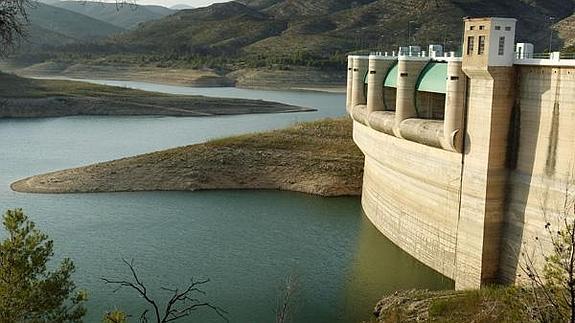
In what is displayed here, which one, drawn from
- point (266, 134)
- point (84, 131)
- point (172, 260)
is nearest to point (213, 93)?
point (84, 131)

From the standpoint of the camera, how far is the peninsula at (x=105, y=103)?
65125 mm

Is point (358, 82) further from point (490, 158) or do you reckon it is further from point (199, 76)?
point (199, 76)

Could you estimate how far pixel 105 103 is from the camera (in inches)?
2685

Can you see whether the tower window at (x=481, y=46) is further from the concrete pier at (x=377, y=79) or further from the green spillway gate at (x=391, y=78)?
the concrete pier at (x=377, y=79)

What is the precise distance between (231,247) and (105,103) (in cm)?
4843

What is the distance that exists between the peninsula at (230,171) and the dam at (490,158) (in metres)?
12.8

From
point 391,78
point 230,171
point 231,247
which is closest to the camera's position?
point 231,247

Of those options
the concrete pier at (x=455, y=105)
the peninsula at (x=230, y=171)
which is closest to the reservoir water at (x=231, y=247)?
the peninsula at (x=230, y=171)

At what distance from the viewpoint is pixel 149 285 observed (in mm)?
19516

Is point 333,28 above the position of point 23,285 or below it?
above

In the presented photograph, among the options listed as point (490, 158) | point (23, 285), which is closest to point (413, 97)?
point (490, 158)

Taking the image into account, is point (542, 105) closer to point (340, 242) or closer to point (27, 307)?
point (340, 242)

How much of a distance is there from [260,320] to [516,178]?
7.65 m

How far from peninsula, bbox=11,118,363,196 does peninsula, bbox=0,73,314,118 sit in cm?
3056
